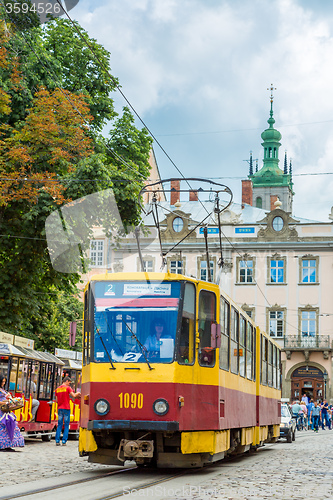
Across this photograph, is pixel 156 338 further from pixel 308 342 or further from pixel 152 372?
pixel 308 342

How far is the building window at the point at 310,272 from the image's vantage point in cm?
5541

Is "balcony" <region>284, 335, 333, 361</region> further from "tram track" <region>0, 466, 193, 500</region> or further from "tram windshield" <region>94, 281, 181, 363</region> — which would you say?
"tram windshield" <region>94, 281, 181, 363</region>

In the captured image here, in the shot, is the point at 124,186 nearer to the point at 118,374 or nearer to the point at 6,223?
the point at 6,223

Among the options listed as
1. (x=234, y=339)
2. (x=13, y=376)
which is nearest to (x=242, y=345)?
(x=234, y=339)

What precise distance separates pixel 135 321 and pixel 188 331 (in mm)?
802

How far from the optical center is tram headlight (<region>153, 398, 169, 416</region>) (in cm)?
1223

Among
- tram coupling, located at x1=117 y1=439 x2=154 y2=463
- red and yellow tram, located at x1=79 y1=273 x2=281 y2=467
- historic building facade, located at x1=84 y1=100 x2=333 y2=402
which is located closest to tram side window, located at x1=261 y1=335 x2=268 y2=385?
red and yellow tram, located at x1=79 y1=273 x2=281 y2=467

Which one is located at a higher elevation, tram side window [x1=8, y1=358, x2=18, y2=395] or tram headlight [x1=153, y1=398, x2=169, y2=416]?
tram side window [x1=8, y1=358, x2=18, y2=395]

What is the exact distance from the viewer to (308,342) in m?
54.5

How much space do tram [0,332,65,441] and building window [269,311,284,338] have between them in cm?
3073

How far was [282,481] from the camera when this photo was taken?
1214 centimetres

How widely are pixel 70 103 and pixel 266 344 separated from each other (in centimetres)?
858

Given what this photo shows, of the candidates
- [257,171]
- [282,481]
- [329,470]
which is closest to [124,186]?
[329,470]

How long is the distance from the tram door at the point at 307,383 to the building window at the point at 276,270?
5900mm
